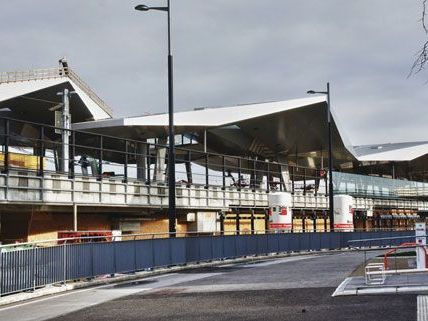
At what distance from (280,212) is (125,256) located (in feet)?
84.6

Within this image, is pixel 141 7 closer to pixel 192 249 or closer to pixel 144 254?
pixel 192 249

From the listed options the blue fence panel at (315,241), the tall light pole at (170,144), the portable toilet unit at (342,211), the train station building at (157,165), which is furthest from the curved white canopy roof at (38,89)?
the tall light pole at (170,144)

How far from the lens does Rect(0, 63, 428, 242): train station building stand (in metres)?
32.1

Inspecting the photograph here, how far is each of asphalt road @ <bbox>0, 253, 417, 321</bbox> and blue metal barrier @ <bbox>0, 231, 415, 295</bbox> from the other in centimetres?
88

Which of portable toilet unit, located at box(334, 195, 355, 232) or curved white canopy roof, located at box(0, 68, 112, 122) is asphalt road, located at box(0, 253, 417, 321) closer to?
portable toilet unit, located at box(334, 195, 355, 232)

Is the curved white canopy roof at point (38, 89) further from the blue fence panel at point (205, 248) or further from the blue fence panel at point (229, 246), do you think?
the blue fence panel at point (205, 248)

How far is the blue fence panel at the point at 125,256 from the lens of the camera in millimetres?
20297

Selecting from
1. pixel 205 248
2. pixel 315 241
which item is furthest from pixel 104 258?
pixel 315 241

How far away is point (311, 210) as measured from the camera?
64812mm

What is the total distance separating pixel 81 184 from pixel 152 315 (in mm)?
20874

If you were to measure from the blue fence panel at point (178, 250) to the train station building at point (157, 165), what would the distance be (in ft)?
6.50

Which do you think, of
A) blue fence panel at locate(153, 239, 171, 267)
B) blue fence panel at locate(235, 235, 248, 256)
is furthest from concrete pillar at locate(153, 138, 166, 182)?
blue fence panel at locate(153, 239, 171, 267)

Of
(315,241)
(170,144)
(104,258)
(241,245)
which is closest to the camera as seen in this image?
(104,258)

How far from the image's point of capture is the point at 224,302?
14.2 m
